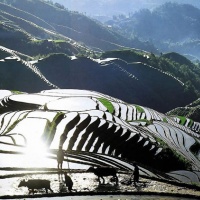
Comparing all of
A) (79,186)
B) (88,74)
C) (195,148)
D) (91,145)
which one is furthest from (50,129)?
(88,74)

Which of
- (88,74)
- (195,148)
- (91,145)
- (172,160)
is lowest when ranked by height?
(172,160)

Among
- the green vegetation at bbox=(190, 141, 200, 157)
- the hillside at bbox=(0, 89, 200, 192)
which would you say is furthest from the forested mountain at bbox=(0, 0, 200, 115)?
the hillside at bbox=(0, 89, 200, 192)

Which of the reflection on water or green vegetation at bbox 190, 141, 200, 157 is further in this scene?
green vegetation at bbox 190, 141, 200, 157

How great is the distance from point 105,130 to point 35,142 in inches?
270

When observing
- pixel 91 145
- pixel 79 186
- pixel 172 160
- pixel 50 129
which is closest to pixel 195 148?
pixel 172 160

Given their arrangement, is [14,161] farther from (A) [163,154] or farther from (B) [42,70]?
(B) [42,70]

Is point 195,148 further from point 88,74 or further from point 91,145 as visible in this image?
point 88,74

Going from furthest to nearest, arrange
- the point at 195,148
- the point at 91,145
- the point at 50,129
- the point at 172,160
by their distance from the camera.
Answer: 1. the point at 195,148
2. the point at 172,160
3. the point at 50,129
4. the point at 91,145

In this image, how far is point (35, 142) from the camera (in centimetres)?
2595

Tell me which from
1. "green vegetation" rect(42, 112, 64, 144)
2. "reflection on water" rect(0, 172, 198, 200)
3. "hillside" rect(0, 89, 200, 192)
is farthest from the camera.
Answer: "green vegetation" rect(42, 112, 64, 144)

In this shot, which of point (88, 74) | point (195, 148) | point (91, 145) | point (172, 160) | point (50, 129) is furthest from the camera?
point (88, 74)

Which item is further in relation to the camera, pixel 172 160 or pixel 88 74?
pixel 88 74

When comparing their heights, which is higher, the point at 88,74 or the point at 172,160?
the point at 88,74

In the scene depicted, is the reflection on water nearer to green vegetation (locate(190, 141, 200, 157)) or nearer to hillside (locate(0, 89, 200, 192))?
hillside (locate(0, 89, 200, 192))
